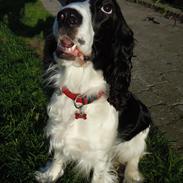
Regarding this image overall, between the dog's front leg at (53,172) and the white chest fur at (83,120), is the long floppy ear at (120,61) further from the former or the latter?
the dog's front leg at (53,172)

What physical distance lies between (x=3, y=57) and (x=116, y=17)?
10.3 ft

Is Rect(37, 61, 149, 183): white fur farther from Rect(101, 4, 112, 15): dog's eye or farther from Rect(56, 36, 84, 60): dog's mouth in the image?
Rect(101, 4, 112, 15): dog's eye

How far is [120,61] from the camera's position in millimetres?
3027

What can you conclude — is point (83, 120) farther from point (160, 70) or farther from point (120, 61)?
point (160, 70)

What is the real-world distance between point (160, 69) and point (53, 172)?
9.33ft

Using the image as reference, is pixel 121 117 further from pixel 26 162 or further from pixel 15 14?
pixel 15 14

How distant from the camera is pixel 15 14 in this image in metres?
8.02

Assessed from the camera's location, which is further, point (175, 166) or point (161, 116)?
point (161, 116)

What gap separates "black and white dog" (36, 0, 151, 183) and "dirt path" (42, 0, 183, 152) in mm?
890

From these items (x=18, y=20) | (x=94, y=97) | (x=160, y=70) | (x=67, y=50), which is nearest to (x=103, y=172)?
(x=94, y=97)

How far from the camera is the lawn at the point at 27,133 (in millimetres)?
3531

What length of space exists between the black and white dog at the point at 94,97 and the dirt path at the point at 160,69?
0.89 meters

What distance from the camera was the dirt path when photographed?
454 cm

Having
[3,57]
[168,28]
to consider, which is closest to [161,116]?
[3,57]
